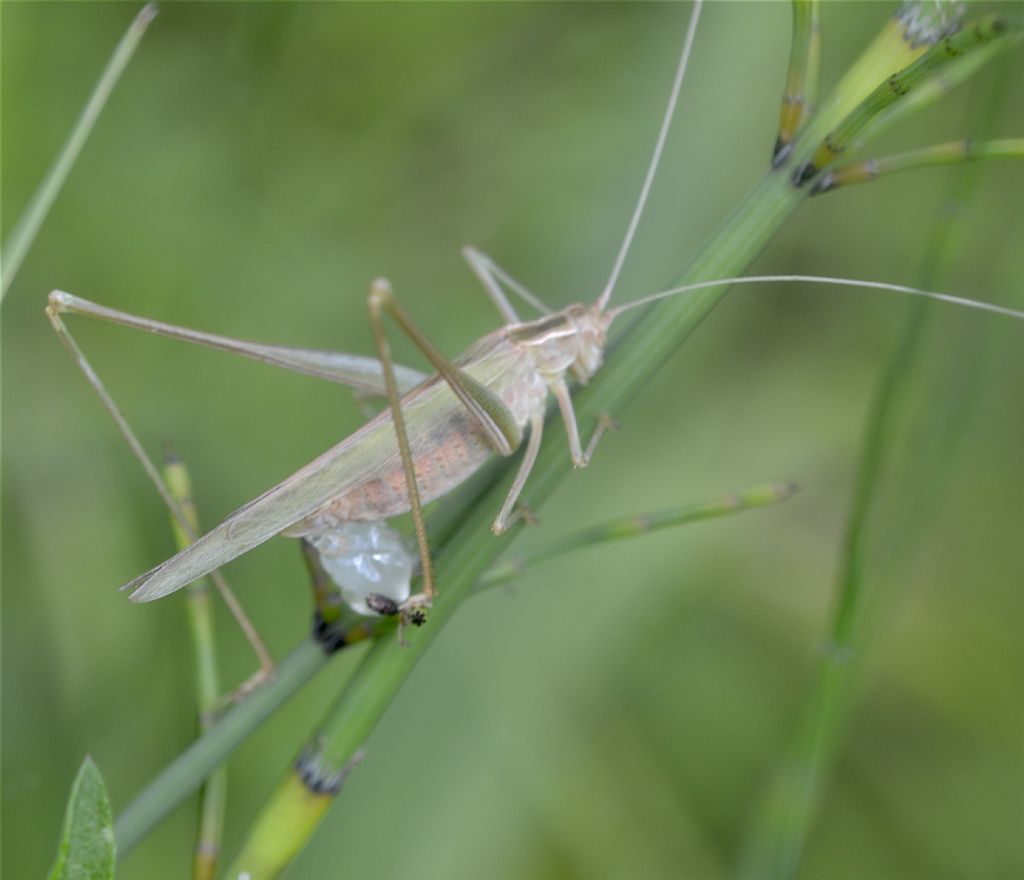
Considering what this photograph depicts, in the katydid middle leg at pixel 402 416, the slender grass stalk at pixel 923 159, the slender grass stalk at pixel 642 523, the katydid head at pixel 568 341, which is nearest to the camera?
the slender grass stalk at pixel 923 159

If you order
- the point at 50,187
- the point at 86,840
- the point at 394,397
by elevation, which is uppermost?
the point at 50,187

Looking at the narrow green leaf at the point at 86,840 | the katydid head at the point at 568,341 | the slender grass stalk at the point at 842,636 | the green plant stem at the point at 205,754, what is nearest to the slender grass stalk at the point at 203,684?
the green plant stem at the point at 205,754

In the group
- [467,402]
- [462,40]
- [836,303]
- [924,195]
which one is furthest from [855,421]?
[462,40]

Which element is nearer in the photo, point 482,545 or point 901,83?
point 901,83

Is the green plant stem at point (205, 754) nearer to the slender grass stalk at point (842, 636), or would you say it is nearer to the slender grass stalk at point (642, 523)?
the slender grass stalk at point (642, 523)

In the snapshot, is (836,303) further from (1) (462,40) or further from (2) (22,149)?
(2) (22,149)

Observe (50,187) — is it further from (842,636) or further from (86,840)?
(842,636)

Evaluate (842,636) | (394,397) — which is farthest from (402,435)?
(842,636)
